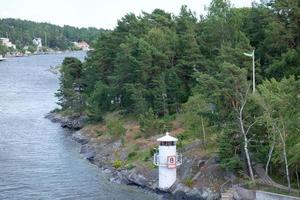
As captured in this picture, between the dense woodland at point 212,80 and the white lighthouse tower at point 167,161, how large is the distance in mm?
3521

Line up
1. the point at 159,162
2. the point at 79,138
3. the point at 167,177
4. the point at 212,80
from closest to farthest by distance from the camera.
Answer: the point at 212,80, the point at 167,177, the point at 159,162, the point at 79,138

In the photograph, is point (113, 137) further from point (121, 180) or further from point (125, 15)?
point (125, 15)

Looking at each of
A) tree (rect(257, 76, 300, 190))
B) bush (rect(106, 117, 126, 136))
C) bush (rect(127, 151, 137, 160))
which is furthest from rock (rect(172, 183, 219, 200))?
bush (rect(106, 117, 126, 136))

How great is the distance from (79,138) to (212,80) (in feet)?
107

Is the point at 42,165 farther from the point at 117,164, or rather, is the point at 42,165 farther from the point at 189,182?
the point at 189,182

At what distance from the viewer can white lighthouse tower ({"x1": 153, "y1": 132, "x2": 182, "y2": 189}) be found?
46469mm

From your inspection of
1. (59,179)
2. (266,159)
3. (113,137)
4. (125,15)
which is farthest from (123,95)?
(266,159)

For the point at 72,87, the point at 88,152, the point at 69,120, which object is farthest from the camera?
the point at 72,87

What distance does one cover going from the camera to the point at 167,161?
A: 153ft

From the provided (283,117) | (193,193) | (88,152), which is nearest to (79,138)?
(88,152)

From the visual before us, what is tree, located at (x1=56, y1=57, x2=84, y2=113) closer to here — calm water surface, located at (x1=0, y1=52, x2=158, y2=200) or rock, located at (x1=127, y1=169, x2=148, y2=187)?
calm water surface, located at (x1=0, y1=52, x2=158, y2=200)

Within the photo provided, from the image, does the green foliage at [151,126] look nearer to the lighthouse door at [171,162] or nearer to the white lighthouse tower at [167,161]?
the white lighthouse tower at [167,161]

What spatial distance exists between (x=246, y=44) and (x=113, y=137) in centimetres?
1800

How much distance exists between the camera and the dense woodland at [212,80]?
4209cm
